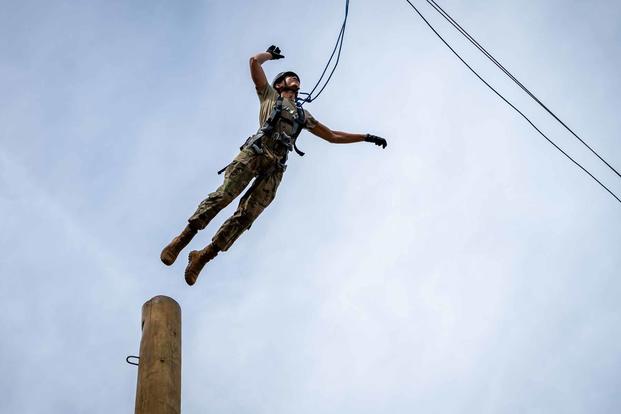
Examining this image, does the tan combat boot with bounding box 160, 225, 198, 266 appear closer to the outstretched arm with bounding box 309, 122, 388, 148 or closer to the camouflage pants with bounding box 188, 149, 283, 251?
the camouflage pants with bounding box 188, 149, 283, 251

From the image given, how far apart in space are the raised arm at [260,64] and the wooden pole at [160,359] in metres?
3.21

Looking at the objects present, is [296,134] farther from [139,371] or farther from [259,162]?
[139,371]

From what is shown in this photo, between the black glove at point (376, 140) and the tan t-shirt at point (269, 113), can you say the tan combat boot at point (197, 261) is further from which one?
the black glove at point (376, 140)

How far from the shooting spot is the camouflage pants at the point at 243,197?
735 centimetres

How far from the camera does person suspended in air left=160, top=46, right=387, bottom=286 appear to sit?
7387 millimetres

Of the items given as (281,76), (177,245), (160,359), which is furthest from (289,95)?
(160,359)

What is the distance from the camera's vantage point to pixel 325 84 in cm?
880

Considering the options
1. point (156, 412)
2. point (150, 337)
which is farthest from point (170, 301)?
point (156, 412)

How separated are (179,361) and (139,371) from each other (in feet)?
0.79

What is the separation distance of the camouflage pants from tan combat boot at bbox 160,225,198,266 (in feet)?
0.28

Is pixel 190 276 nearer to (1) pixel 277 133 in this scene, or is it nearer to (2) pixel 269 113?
(1) pixel 277 133

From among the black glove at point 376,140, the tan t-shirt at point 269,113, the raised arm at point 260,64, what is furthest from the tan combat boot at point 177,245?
the black glove at point 376,140

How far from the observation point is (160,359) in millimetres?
4660

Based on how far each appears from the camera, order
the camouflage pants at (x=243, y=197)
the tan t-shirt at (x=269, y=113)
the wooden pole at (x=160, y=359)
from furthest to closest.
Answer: the tan t-shirt at (x=269, y=113), the camouflage pants at (x=243, y=197), the wooden pole at (x=160, y=359)
